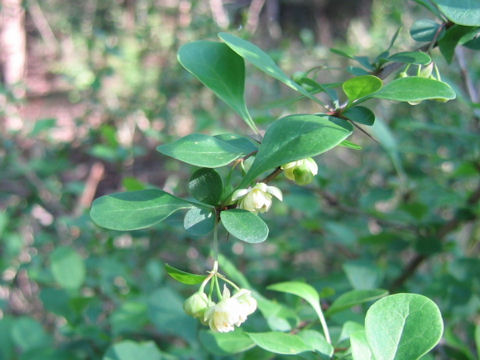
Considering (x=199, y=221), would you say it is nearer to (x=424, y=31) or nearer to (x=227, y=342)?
(x=227, y=342)

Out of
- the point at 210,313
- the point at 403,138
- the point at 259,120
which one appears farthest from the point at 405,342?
the point at 403,138

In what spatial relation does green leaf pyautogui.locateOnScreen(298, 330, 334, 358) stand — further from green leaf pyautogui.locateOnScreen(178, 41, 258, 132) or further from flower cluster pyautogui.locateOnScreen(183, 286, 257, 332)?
green leaf pyautogui.locateOnScreen(178, 41, 258, 132)

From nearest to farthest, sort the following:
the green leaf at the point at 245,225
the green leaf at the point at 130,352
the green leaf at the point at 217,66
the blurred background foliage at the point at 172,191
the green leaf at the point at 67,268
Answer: the green leaf at the point at 245,225
the green leaf at the point at 217,66
the green leaf at the point at 130,352
the blurred background foliage at the point at 172,191
the green leaf at the point at 67,268

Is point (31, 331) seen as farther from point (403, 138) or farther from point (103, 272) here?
point (403, 138)

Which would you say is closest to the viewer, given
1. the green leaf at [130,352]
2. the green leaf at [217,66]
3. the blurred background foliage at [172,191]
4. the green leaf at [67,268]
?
the green leaf at [217,66]

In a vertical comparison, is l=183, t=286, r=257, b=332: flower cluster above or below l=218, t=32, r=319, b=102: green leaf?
below

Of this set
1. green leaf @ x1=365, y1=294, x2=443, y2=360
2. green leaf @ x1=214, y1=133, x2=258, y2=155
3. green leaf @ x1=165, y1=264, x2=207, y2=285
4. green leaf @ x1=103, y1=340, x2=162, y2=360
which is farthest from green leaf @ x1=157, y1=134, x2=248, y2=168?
green leaf @ x1=103, y1=340, x2=162, y2=360

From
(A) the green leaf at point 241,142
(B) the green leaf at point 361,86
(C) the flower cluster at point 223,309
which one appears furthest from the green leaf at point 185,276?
(B) the green leaf at point 361,86

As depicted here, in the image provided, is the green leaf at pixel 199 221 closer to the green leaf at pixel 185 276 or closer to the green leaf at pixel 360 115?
the green leaf at pixel 185 276
